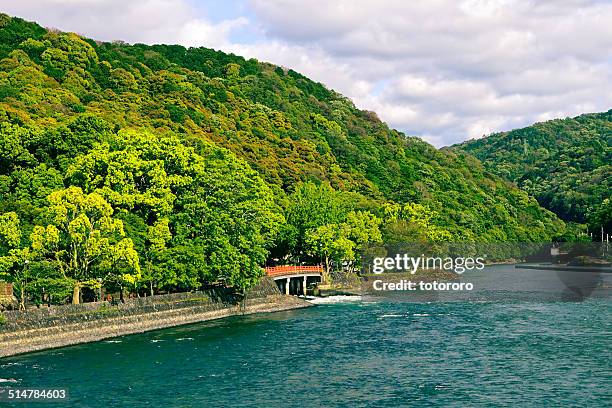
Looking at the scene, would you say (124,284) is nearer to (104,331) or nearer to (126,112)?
(104,331)

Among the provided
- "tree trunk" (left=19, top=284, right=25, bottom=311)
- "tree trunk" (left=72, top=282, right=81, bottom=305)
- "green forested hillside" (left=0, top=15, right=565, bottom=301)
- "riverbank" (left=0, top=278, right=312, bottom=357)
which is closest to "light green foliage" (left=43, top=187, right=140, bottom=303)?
"tree trunk" (left=72, top=282, right=81, bottom=305)

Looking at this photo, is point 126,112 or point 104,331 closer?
point 104,331

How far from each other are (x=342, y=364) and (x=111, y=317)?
23.1 metres

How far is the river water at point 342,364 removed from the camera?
141ft

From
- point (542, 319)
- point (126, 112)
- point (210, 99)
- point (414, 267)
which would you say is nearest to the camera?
point (542, 319)

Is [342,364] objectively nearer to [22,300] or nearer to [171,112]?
[22,300]

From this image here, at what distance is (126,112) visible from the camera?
484ft

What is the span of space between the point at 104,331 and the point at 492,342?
34415mm

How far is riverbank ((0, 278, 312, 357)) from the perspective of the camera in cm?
5497

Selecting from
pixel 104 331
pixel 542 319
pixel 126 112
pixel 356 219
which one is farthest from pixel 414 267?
pixel 104 331

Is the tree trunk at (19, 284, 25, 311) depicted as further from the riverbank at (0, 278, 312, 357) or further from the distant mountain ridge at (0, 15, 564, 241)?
the distant mountain ridge at (0, 15, 564, 241)

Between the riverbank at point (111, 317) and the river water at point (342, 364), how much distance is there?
5.10 ft

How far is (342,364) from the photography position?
52562 mm

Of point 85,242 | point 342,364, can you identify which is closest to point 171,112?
point 85,242
